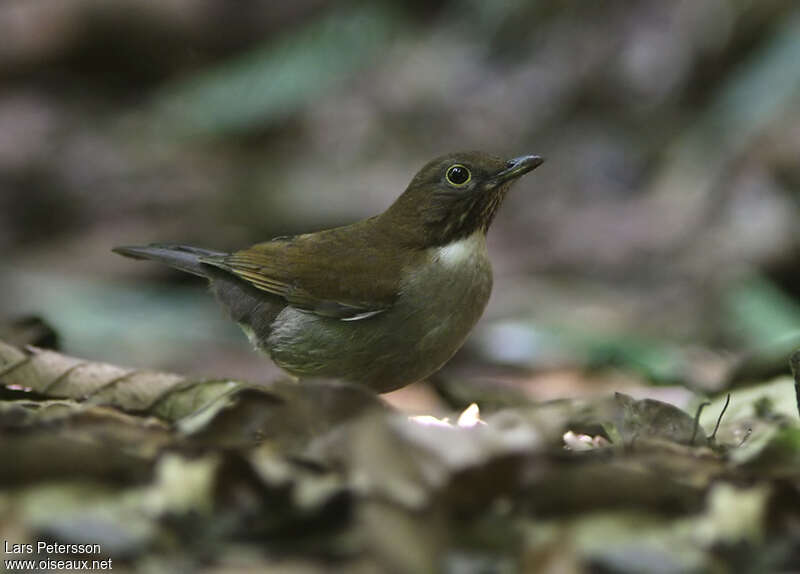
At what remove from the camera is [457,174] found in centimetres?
511

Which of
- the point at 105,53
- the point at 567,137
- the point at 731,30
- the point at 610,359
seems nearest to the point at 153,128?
the point at 105,53

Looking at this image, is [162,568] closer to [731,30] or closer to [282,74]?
[731,30]

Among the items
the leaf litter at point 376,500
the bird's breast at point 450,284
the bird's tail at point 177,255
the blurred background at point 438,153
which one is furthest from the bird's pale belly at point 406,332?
the leaf litter at point 376,500

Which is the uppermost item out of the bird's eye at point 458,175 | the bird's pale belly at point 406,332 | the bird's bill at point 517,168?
the bird's bill at point 517,168

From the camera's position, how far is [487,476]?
7.13 feet

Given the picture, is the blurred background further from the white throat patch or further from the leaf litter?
the leaf litter

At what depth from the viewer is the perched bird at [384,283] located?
4.78 metres

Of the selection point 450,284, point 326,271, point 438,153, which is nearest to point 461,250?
point 450,284

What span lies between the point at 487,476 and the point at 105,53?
1254cm

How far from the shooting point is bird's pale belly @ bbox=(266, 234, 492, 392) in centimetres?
475

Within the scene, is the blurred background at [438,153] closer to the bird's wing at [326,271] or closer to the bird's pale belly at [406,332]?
the bird's pale belly at [406,332]

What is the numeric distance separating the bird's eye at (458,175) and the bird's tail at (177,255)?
118cm

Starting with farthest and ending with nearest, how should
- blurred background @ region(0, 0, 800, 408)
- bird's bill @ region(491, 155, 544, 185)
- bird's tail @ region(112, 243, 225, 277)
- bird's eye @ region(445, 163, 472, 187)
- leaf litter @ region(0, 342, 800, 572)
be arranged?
blurred background @ region(0, 0, 800, 408)
bird's tail @ region(112, 243, 225, 277)
bird's eye @ region(445, 163, 472, 187)
bird's bill @ region(491, 155, 544, 185)
leaf litter @ region(0, 342, 800, 572)

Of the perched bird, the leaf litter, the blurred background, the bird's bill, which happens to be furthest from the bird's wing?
the leaf litter
